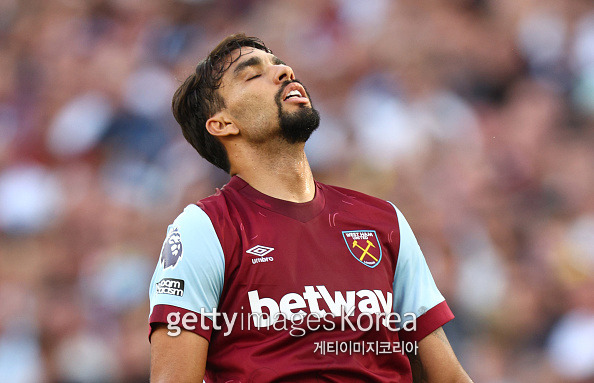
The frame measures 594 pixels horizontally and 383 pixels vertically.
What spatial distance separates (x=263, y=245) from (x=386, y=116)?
9.97 feet

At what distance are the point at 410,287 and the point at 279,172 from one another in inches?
24.3

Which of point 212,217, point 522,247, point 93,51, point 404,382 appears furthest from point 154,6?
point 404,382

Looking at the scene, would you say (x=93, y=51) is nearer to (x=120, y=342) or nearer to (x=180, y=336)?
(x=120, y=342)

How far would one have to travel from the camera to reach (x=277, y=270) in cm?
221

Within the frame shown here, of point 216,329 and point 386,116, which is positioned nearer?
point 216,329

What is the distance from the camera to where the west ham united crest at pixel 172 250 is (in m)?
2.20

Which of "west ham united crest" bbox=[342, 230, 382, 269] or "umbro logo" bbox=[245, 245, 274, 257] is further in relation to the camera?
"west ham united crest" bbox=[342, 230, 382, 269]

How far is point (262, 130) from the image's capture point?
2.55 m

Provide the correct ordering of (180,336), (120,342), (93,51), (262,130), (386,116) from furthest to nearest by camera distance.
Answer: (93,51) < (386,116) < (120,342) < (262,130) < (180,336)

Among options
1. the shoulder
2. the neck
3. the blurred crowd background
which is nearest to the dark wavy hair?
the neck

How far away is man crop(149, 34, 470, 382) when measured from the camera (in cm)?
212

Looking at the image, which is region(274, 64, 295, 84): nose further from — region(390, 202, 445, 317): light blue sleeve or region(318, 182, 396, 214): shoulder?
region(390, 202, 445, 317): light blue sleeve

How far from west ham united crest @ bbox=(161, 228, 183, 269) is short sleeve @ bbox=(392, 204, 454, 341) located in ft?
2.57

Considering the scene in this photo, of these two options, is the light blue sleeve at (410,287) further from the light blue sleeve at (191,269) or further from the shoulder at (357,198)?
the light blue sleeve at (191,269)
